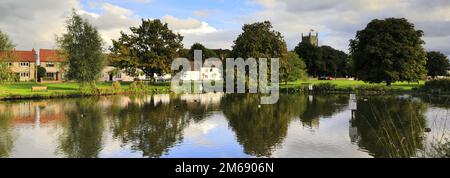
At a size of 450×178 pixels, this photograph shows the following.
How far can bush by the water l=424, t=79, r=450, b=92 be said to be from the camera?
64681 millimetres

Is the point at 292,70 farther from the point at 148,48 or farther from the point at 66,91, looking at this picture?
the point at 66,91

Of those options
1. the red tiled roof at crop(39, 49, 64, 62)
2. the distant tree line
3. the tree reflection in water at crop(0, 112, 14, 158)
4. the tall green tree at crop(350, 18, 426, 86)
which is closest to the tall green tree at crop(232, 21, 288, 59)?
the distant tree line

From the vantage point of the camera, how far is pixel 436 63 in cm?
12662

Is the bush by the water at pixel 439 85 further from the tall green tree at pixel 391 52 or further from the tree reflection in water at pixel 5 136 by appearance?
the tree reflection in water at pixel 5 136

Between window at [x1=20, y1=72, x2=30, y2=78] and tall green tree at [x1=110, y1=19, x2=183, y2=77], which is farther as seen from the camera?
window at [x1=20, y1=72, x2=30, y2=78]

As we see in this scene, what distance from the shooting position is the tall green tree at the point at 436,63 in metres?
126

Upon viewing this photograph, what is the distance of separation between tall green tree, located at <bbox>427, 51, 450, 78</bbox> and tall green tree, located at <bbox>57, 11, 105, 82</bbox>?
103 metres

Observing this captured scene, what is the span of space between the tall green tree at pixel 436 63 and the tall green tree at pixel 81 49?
103206 millimetres

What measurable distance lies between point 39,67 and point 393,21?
80211mm

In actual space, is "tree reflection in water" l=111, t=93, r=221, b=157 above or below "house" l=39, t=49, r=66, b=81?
below

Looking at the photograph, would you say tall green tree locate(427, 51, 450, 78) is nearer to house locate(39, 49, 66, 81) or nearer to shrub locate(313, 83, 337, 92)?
shrub locate(313, 83, 337, 92)

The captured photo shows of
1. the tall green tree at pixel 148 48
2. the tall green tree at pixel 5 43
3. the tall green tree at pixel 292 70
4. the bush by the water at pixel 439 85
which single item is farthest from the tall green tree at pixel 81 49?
the bush by the water at pixel 439 85

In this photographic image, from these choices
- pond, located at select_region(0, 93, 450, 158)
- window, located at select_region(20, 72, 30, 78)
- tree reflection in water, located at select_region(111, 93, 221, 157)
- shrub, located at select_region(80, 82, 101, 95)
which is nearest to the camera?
pond, located at select_region(0, 93, 450, 158)

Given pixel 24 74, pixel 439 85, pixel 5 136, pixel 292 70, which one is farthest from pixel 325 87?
pixel 24 74
